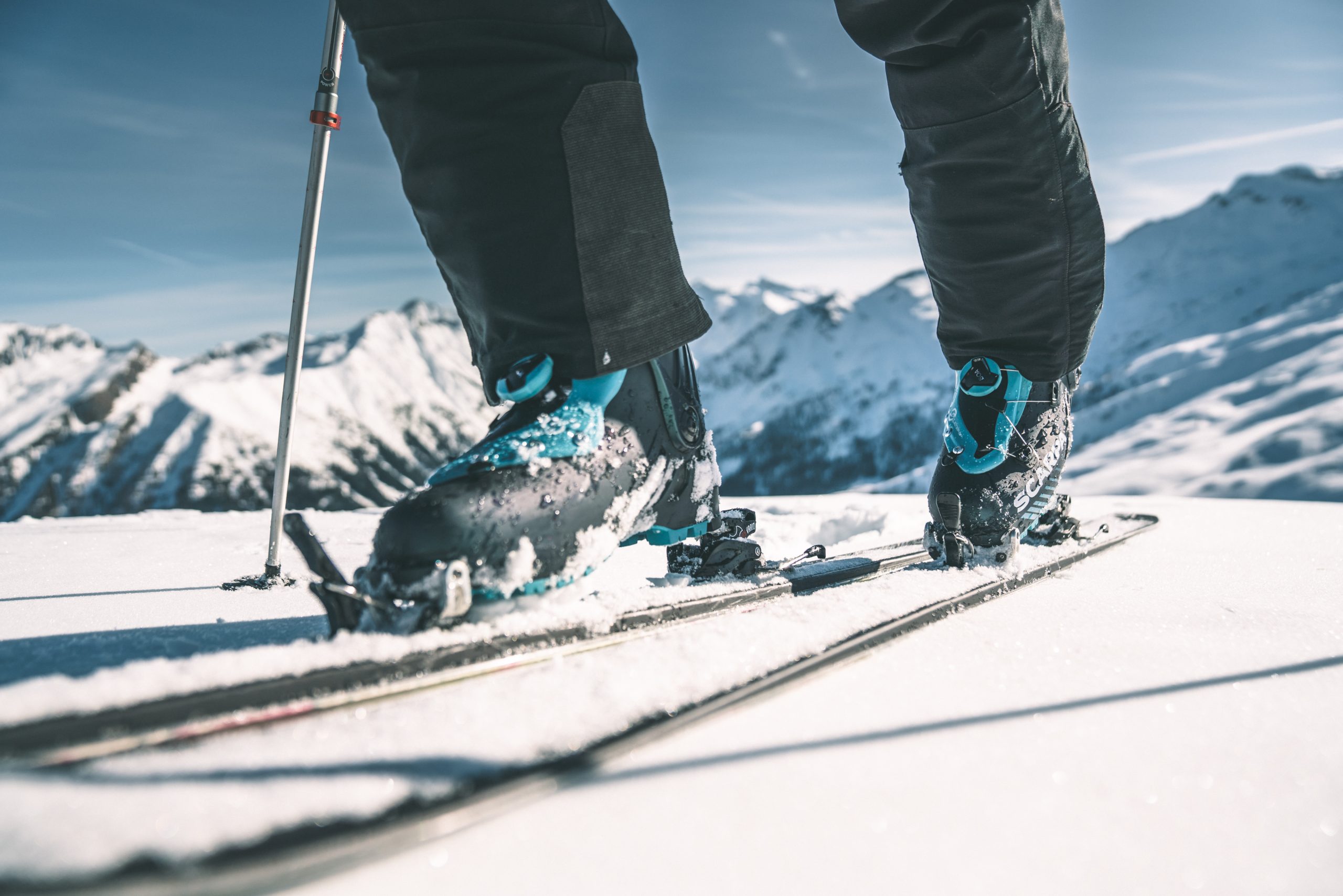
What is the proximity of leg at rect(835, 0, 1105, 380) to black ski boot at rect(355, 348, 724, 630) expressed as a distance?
27.7 inches

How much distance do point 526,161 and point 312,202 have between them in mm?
1197

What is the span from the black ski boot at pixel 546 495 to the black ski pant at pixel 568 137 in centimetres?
8

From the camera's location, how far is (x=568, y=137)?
41.4 inches

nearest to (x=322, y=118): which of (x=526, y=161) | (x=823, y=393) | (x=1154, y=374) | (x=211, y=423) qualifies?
(x=526, y=161)

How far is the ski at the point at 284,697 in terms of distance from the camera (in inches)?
21.0

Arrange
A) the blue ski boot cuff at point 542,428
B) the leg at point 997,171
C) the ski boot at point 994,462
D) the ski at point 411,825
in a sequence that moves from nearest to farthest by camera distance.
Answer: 1. the ski at point 411,825
2. the blue ski boot cuff at point 542,428
3. the leg at point 997,171
4. the ski boot at point 994,462

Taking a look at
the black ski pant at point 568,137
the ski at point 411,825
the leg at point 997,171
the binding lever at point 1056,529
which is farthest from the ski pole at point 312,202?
the binding lever at point 1056,529

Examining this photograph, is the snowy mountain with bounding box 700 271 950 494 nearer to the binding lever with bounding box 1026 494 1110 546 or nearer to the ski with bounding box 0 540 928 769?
the binding lever with bounding box 1026 494 1110 546

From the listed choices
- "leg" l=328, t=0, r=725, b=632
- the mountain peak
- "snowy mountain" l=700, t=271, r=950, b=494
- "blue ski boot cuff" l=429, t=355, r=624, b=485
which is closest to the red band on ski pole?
"leg" l=328, t=0, r=725, b=632

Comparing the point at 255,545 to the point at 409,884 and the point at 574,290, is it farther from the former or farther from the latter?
the point at 409,884

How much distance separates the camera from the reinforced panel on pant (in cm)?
106

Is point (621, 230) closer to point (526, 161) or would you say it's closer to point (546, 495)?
point (526, 161)

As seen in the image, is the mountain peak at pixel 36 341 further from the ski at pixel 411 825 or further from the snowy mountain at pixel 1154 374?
the ski at pixel 411 825

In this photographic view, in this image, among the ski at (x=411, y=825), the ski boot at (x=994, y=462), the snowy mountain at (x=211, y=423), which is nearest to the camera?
the ski at (x=411, y=825)
